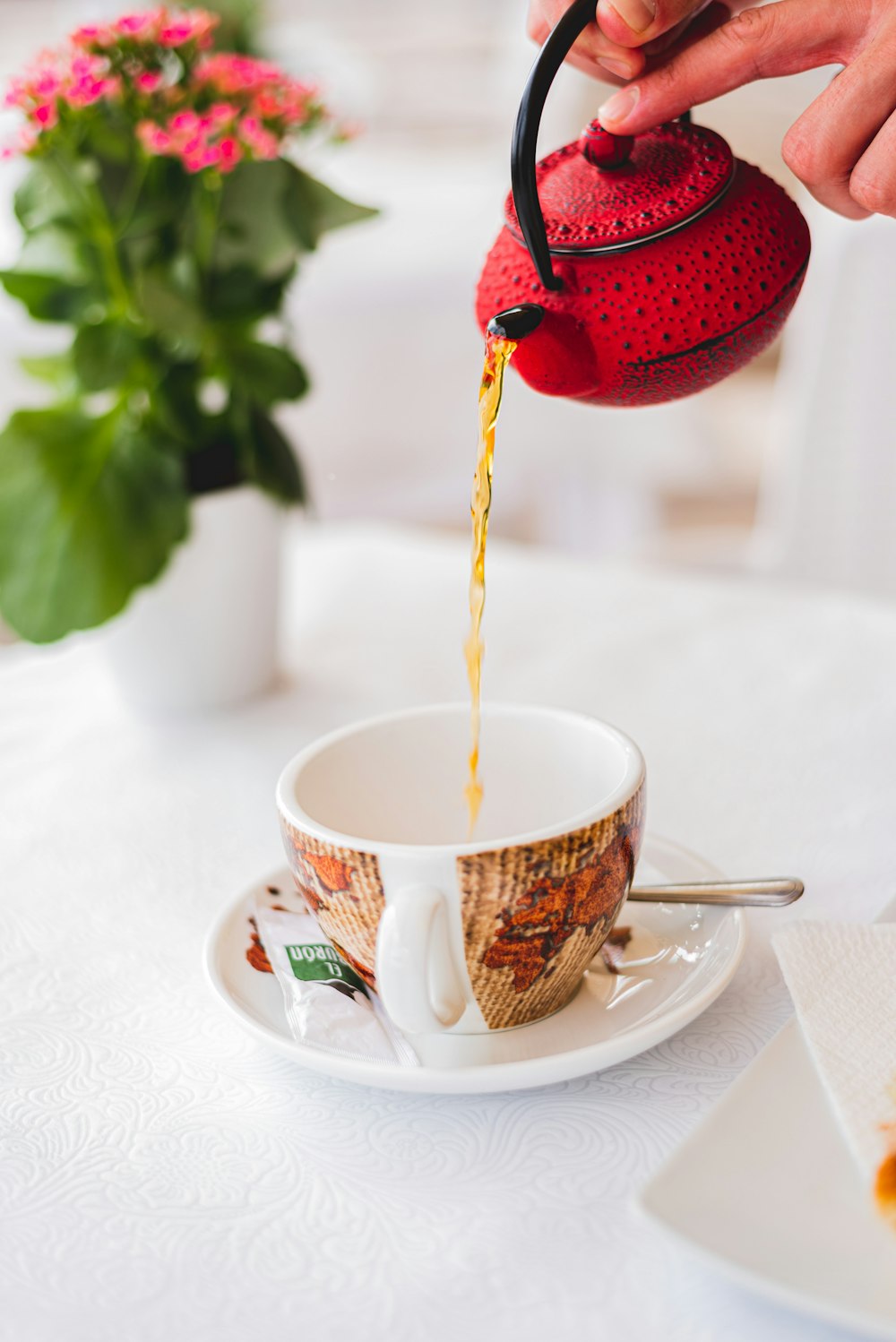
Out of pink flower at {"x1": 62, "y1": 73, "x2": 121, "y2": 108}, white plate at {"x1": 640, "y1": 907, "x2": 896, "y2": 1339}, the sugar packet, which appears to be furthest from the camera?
pink flower at {"x1": 62, "y1": 73, "x2": 121, "y2": 108}

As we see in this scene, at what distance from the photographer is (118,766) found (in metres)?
0.65

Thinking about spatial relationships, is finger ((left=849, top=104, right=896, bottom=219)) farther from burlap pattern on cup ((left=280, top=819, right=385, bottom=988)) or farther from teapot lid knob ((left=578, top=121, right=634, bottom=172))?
burlap pattern on cup ((left=280, top=819, right=385, bottom=988))

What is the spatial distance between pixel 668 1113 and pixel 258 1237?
4.8 inches

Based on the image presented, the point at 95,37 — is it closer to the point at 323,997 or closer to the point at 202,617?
the point at 202,617

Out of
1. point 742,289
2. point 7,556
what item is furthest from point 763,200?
point 7,556

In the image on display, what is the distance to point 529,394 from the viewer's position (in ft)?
4.77

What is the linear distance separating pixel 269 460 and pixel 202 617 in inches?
3.7

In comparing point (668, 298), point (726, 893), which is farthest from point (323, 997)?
point (668, 298)

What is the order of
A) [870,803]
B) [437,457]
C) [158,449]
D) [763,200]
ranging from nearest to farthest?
[763,200]
[870,803]
[158,449]
[437,457]

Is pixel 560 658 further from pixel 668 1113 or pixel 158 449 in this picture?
pixel 668 1113

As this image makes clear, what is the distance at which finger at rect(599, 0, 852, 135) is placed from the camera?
1.47 feet

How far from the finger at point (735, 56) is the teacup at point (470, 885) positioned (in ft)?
0.71

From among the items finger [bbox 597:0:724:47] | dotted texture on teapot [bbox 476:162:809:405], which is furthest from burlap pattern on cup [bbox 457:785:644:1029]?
finger [bbox 597:0:724:47]

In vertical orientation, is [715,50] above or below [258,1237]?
above
